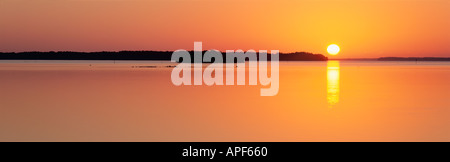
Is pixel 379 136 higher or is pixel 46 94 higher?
pixel 46 94

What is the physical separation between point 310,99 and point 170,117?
7.60m

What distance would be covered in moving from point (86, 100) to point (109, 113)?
14.6 feet
